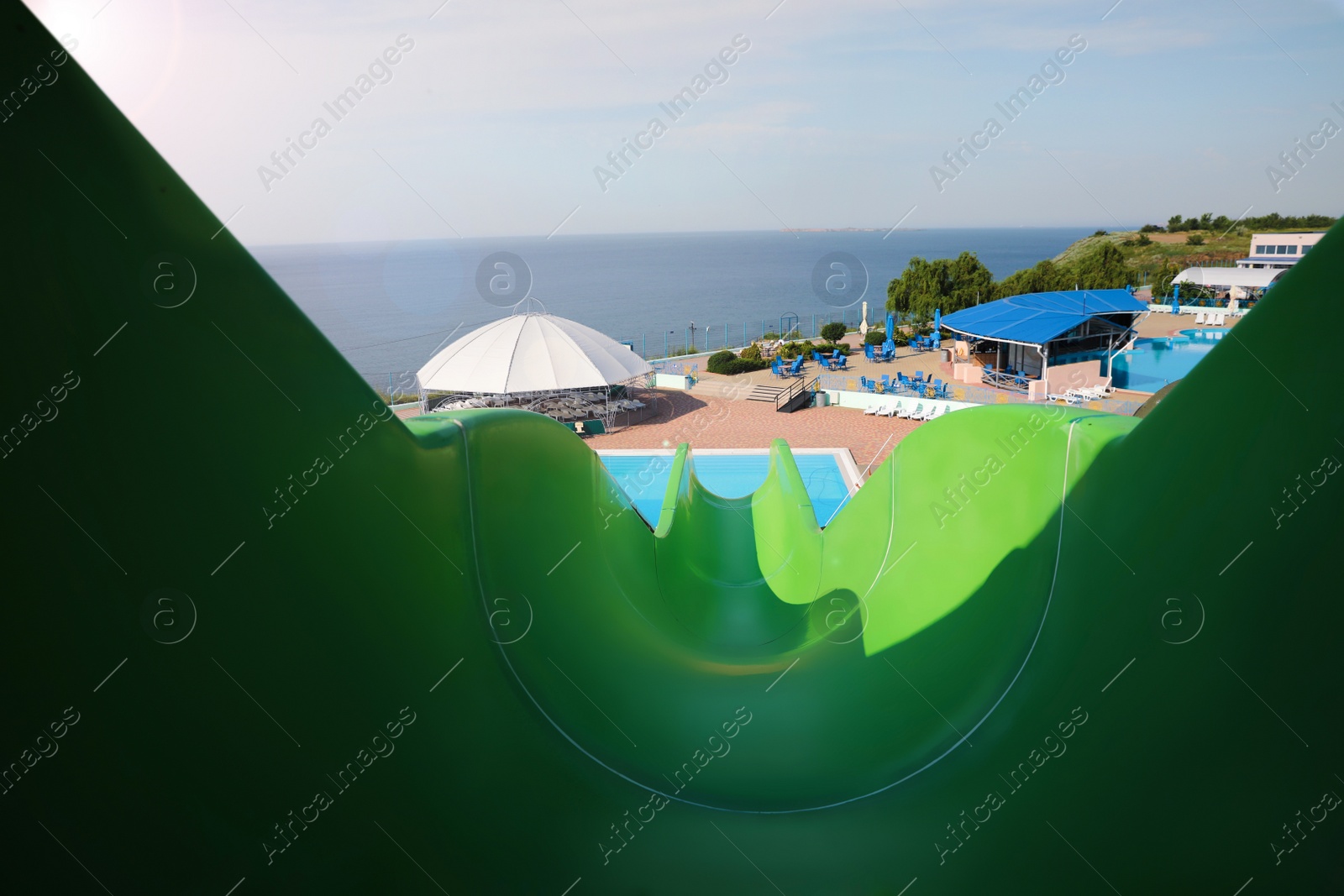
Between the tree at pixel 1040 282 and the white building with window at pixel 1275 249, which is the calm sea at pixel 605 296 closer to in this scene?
the tree at pixel 1040 282

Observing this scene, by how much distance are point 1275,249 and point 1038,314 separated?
110ft

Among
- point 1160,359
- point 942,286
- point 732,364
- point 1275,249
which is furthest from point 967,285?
point 1275,249

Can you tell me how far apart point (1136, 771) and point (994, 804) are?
65 centimetres

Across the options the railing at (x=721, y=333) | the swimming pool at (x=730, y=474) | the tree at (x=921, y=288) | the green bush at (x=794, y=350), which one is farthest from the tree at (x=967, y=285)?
the swimming pool at (x=730, y=474)

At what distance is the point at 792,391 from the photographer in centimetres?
2386

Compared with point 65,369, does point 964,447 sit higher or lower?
lower

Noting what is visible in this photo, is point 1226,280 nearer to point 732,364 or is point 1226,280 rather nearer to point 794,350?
point 794,350

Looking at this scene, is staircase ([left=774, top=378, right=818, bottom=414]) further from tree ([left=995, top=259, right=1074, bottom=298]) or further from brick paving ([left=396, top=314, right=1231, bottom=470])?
tree ([left=995, top=259, right=1074, bottom=298])

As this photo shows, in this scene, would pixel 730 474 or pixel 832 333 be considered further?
pixel 832 333

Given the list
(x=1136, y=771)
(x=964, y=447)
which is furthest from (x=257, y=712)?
(x=964, y=447)

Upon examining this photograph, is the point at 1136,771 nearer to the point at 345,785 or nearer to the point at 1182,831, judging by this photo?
the point at 1182,831

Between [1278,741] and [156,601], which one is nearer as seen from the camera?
[156,601]

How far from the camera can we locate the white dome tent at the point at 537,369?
21.2 meters

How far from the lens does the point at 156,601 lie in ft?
6.95
